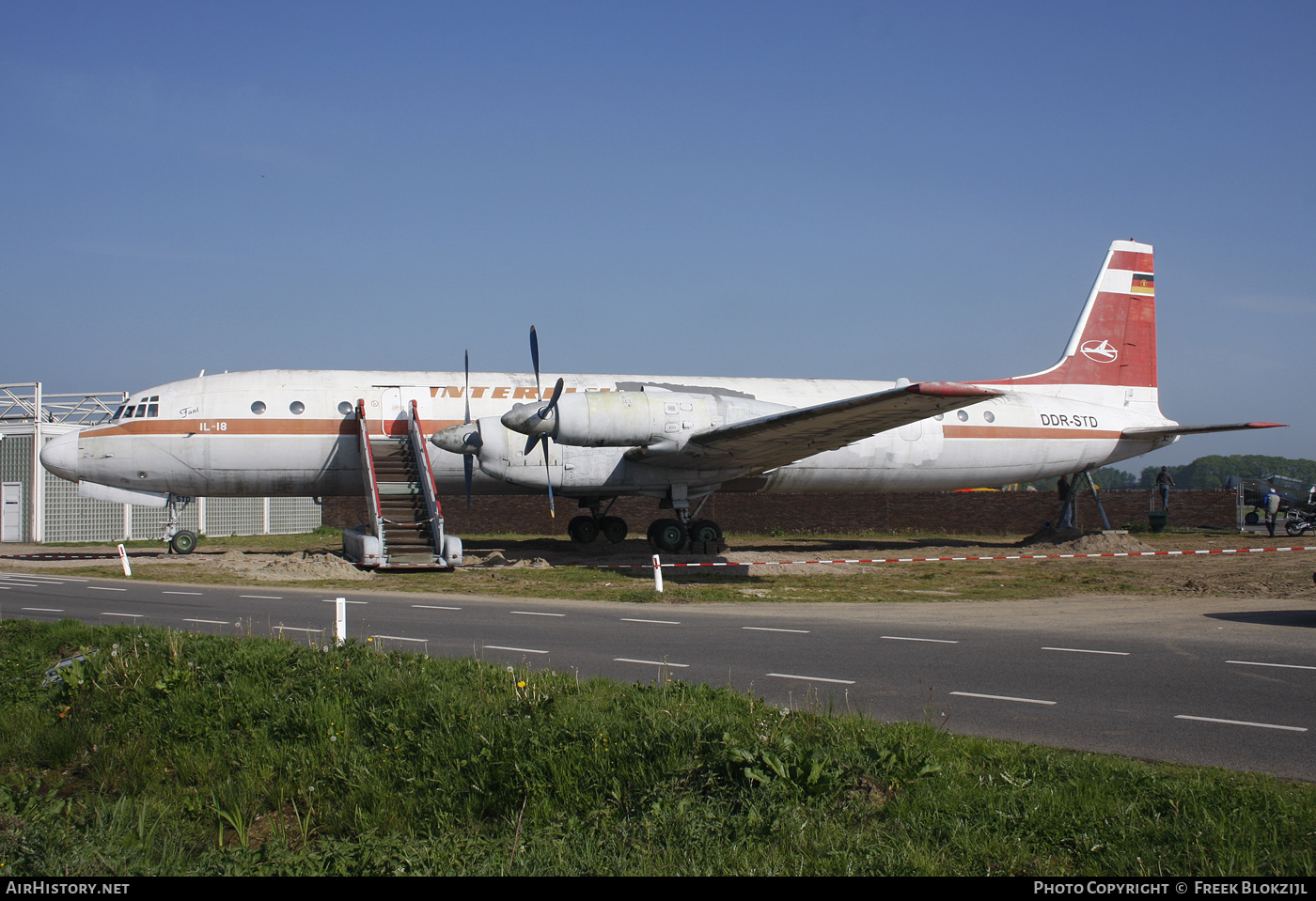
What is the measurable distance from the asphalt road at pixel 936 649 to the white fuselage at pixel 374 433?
574cm

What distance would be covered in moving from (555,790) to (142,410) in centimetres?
2101

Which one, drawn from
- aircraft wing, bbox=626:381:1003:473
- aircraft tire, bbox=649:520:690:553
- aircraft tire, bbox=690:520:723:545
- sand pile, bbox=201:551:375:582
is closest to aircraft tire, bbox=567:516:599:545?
aircraft tire, bbox=649:520:690:553

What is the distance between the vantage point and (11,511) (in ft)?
120

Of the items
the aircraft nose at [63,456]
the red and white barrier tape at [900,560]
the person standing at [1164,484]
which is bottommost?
the red and white barrier tape at [900,560]

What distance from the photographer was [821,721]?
6.32 meters

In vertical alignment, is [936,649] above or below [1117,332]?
below

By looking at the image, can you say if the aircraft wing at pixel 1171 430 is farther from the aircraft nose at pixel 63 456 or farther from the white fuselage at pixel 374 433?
the aircraft nose at pixel 63 456

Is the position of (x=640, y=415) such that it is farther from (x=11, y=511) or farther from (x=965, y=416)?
(x=11, y=511)

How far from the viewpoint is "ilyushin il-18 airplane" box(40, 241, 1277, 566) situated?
19734 millimetres

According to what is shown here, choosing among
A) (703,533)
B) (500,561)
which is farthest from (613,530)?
(500,561)

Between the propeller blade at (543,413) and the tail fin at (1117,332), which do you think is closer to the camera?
the propeller blade at (543,413)

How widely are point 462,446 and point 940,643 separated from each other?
12953mm

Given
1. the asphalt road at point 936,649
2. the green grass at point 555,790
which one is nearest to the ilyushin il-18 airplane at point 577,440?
the asphalt road at point 936,649

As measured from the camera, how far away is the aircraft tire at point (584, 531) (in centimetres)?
2580
